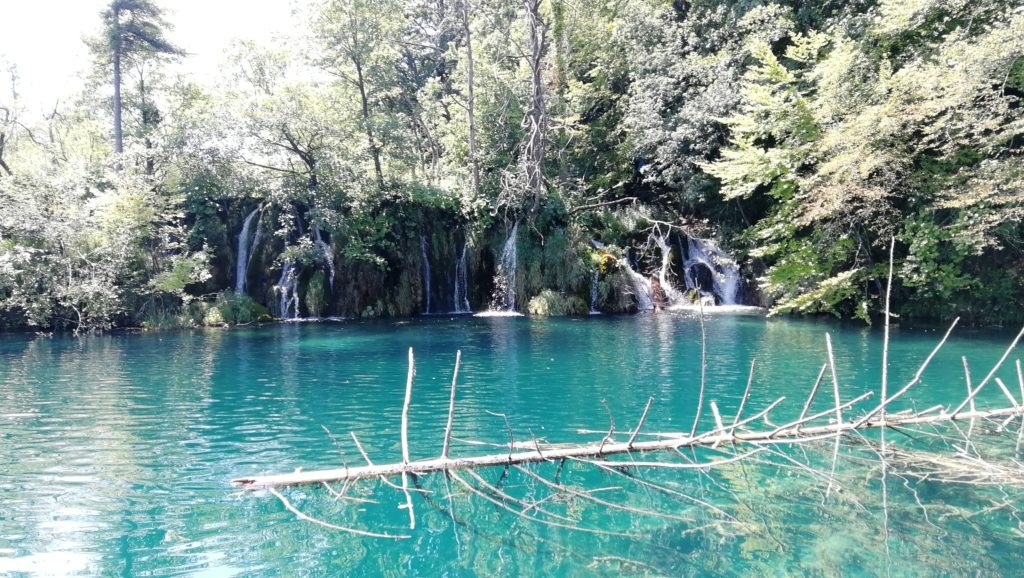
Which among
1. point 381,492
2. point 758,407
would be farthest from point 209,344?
point 758,407

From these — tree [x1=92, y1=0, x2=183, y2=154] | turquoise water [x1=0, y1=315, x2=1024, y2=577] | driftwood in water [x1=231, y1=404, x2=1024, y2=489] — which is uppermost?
tree [x1=92, y1=0, x2=183, y2=154]

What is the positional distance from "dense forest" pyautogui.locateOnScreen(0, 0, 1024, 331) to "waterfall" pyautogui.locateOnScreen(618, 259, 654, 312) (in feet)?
0.94

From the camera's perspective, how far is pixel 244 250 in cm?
2392

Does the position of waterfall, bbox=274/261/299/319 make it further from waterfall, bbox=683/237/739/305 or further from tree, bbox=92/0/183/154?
waterfall, bbox=683/237/739/305

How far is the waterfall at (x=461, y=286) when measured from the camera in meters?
25.9

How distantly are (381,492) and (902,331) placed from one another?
1719 cm

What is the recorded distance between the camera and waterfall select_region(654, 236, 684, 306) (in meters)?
25.3

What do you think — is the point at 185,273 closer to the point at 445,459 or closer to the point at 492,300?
the point at 492,300

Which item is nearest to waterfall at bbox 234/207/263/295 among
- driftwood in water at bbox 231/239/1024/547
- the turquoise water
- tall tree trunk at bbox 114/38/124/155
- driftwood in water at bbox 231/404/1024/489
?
tall tree trunk at bbox 114/38/124/155

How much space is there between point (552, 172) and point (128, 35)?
68.1 ft

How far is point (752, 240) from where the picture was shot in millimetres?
23609

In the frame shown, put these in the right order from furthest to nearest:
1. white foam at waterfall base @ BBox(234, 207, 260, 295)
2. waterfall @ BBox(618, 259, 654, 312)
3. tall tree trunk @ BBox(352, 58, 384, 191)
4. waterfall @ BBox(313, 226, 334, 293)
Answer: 1. waterfall @ BBox(618, 259, 654, 312)
2. tall tree trunk @ BBox(352, 58, 384, 191)
3. waterfall @ BBox(313, 226, 334, 293)
4. white foam at waterfall base @ BBox(234, 207, 260, 295)

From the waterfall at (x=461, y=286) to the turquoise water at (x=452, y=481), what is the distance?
39.5ft

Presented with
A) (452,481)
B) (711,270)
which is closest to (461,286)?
(711,270)
